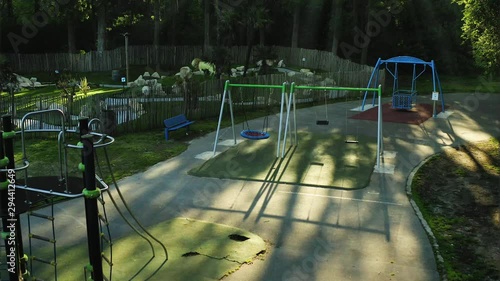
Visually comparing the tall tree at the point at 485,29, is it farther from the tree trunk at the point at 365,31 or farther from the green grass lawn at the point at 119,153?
the tree trunk at the point at 365,31

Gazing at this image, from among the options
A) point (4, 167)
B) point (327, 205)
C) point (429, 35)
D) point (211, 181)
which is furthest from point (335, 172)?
point (429, 35)

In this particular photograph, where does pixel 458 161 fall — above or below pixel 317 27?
below

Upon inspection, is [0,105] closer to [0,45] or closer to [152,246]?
[152,246]

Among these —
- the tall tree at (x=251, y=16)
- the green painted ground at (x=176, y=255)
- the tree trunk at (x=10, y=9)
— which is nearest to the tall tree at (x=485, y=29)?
the green painted ground at (x=176, y=255)

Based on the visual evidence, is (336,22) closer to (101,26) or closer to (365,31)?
(365,31)

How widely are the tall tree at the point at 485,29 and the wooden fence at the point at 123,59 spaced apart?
580 inches

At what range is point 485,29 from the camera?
16.6 metres

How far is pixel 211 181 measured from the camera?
10977 millimetres

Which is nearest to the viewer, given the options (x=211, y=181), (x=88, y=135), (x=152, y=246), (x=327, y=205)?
(x=88, y=135)

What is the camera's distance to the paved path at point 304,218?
22.8 ft

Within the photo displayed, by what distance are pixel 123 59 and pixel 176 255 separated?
1275 inches

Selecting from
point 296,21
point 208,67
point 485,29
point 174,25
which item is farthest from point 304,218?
point 174,25

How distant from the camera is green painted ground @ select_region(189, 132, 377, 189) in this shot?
11.1 m

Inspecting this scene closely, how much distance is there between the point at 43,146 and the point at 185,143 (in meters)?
4.02
